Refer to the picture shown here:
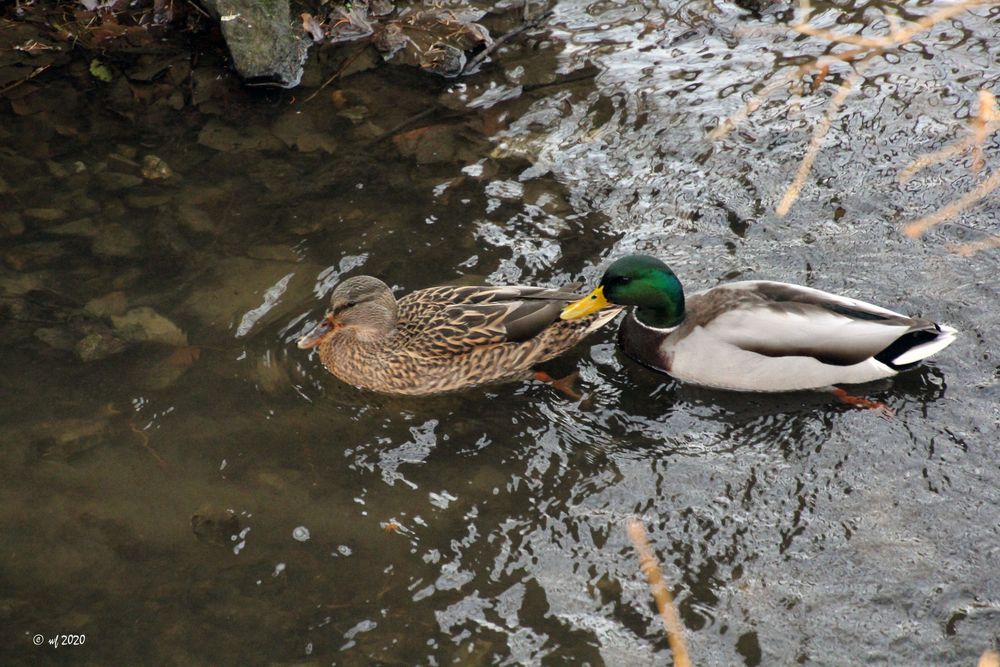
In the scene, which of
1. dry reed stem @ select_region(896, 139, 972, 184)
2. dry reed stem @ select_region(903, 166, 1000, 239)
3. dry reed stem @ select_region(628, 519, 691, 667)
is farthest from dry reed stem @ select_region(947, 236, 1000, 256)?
dry reed stem @ select_region(628, 519, 691, 667)

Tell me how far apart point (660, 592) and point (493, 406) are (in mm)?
1596

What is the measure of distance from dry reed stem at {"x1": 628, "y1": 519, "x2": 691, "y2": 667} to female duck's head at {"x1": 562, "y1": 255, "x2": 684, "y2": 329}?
1357 mm

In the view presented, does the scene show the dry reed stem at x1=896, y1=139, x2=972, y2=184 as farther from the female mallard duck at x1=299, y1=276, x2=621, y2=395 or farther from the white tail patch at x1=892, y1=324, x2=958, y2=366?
the female mallard duck at x1=299, y1=276, x2=621, y2=395

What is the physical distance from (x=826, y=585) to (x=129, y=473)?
11.8 ft

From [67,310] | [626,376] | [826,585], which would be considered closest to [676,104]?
[626,376]

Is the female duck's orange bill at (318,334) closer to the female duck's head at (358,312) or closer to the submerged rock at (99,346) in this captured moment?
the female duck's head at (358,312)

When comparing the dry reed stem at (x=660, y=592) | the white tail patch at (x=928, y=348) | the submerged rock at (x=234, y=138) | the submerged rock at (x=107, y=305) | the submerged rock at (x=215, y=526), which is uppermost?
the white tail patch at (x=928, y=348)

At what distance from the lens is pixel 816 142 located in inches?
275

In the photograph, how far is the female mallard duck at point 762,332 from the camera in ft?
17.9

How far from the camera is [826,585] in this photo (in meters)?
4.64

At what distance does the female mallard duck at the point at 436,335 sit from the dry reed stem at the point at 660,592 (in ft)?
4.42

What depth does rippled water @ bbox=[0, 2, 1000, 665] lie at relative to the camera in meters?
4.59

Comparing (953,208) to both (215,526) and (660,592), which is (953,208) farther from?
(215,526)

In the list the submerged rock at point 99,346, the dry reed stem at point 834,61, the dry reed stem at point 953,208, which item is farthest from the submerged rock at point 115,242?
the dry reed stem at point 953,208
